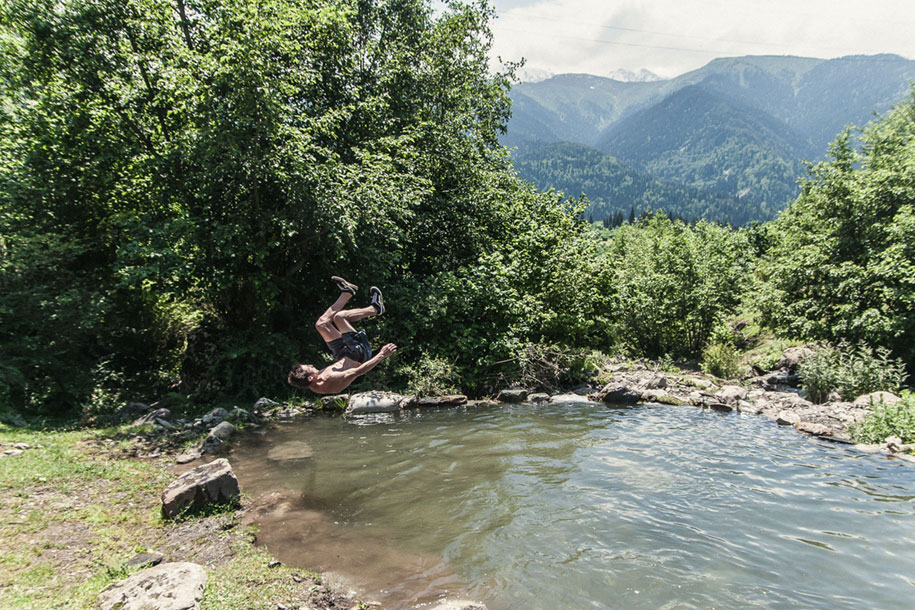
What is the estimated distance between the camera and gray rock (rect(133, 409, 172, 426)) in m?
11.5

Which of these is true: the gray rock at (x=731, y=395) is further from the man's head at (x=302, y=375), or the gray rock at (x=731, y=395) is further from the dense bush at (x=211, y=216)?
the man's head at (x=302, y=375)

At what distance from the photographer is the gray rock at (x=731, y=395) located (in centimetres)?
1498

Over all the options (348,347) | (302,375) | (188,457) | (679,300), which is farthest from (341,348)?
(679,300)

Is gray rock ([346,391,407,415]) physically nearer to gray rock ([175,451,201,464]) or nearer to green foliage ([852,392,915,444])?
gray rock ([175,451,201,464])

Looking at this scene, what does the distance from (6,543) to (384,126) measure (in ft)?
53.9

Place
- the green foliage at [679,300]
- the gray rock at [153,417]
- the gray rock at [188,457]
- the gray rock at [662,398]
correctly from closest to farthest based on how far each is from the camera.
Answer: the gray rock at [188,457], the gray rock at [153,417], the gray rock at [662,398], the green foliage at [679,300]

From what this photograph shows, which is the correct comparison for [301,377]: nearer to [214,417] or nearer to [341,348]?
[341,348]

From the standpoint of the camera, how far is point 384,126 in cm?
1853

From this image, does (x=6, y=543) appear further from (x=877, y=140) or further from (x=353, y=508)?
(x=877, y=140)

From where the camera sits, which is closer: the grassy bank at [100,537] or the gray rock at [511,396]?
the grassy bank at [100,537]

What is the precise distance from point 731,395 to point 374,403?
1160cm

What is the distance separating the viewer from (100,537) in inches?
240

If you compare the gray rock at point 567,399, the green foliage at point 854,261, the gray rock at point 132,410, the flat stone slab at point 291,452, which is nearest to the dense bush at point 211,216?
the gray rock at point 132,410

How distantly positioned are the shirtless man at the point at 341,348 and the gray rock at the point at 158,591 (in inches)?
155
